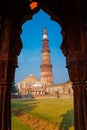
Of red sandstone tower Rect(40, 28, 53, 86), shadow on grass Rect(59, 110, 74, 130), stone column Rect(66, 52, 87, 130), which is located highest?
red sandstone tower Rect(40, 28, 53, 86)

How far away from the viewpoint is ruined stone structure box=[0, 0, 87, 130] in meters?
2.78

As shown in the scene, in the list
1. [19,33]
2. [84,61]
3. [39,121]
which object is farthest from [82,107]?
[39,121]

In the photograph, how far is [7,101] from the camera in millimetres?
2826

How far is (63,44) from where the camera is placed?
3.18 meters

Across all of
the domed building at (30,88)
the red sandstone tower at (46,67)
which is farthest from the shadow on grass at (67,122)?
the red sandstone tower at (46,67)

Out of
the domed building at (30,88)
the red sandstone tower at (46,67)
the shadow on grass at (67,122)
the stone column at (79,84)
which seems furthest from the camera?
the red sandstone tower at (46,67)

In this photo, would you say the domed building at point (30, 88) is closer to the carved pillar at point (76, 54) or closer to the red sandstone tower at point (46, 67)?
the red sandstone tower at point (46, 67)

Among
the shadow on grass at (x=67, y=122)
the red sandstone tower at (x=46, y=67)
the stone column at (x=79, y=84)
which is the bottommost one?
the shadow on grass at (x=67, y=122)

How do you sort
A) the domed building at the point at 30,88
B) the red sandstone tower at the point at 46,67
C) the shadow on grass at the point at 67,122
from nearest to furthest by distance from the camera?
the shadow on grass at the point at 67,122, the domed building at the point at 30,88, the red sandstone tower at the point at 46,67

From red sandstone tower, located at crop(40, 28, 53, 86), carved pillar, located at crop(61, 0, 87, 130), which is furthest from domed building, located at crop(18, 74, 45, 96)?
carved pillar, located at crop(61, 0, 87, 130)

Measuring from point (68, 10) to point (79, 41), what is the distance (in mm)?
488

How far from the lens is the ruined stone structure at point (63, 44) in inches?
109

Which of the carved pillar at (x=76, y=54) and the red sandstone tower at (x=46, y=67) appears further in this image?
the red sandstone tower at (x=46, y=67)

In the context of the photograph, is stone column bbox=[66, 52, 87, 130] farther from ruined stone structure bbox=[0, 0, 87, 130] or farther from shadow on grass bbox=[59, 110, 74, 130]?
shadow on grass bbox=[59, 110, 74, 130]
